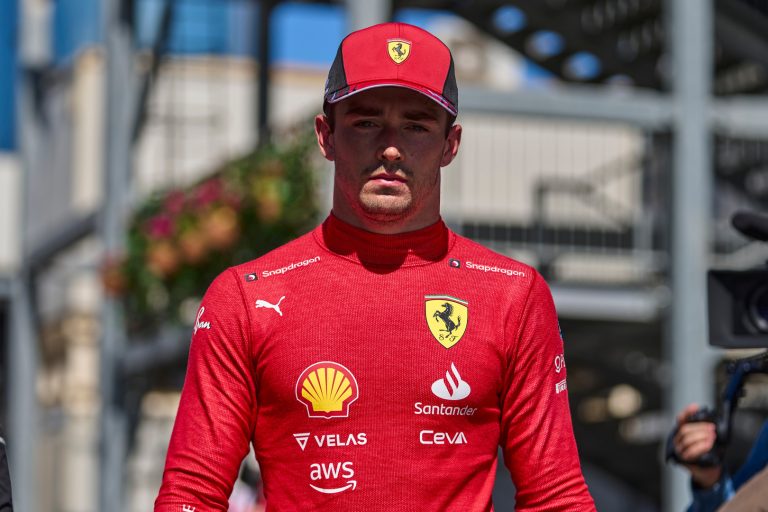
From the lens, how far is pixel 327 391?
2.85 metres

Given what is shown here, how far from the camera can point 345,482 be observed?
2.83 m

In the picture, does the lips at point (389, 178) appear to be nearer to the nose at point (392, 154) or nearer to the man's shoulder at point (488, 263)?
A: the nose at point (392, 154)

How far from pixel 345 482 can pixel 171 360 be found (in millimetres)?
10389

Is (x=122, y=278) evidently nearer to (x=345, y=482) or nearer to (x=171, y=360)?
(x=171, y=360)

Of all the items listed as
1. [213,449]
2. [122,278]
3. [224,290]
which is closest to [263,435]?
[213,449]

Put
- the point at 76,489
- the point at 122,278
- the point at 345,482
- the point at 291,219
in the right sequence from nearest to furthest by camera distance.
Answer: the point at 345,482, the point at 291,219, the point at 122,278, the point at 76,489

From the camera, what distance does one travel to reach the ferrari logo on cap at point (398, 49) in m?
2.90

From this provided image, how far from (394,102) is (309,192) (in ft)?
24.1

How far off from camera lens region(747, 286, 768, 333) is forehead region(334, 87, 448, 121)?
1.17 meters

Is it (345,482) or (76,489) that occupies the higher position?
(345,482)

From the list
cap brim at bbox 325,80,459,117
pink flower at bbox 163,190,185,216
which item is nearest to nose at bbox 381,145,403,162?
cap brim at bbox 325,80,459,117

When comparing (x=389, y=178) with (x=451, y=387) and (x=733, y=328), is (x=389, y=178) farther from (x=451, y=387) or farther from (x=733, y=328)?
(x=733, y=328)

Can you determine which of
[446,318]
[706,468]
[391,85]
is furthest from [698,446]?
[391,85]

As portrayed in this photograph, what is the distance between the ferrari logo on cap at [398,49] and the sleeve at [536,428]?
0.49 m
